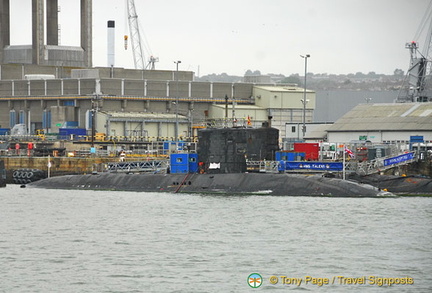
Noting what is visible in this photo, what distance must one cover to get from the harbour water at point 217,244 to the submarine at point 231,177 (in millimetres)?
1199

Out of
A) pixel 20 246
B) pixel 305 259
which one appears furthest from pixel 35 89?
pixel 305 259

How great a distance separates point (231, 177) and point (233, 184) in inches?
28.7

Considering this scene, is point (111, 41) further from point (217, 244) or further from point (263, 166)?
point (217, 244)

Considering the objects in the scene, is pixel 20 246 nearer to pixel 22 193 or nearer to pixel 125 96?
pixel 22 193

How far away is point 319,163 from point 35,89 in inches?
2023

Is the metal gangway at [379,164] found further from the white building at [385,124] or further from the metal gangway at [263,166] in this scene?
the white building at [385,124]

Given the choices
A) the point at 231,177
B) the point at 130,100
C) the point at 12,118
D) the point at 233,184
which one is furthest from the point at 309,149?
the point at 12,118

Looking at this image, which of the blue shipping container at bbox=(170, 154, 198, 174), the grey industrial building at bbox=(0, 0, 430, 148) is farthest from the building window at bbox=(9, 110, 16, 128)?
the blue shipping container at bbox=(170, 154, 198, 174)

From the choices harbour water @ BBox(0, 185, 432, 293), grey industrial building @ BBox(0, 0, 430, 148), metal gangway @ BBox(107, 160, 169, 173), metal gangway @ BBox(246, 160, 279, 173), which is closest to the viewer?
harbour water @ BBox(0, 185, 432, 293)

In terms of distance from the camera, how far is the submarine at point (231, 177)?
53688 mm

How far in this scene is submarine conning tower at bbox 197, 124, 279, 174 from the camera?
189ft

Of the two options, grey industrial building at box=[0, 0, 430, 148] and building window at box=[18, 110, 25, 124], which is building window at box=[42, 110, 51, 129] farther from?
building window at box=[18, 110, 25, 124]

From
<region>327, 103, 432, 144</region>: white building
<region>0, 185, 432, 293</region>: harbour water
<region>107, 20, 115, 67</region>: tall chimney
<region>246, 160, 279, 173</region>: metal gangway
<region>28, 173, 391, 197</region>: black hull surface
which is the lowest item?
<region>0, 185, 432, 293</region>: harbour water

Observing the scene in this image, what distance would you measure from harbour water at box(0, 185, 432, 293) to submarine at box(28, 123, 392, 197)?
1199 mm
